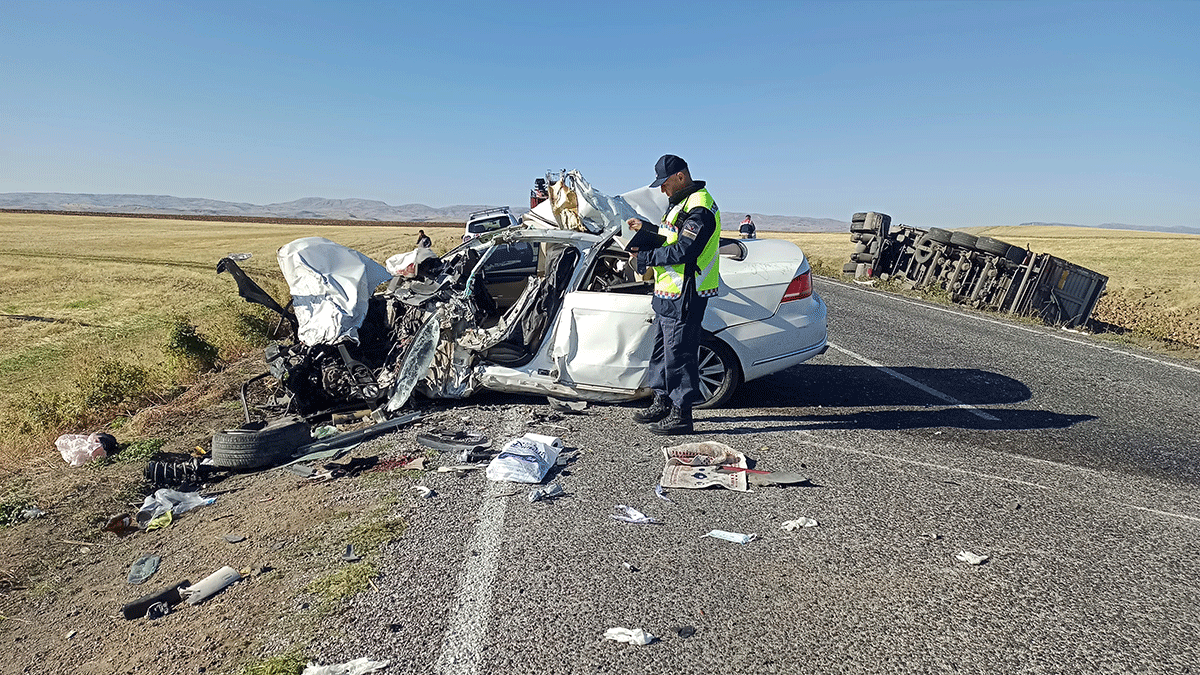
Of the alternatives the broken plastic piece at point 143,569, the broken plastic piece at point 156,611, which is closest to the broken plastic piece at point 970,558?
the broken plastic piece at point 156,611

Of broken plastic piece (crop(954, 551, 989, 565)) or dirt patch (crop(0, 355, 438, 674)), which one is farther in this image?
broken plastic piece (crop(954, 551, 989, 565))

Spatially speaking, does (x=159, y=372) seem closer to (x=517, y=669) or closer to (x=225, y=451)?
(x=225, y=451)

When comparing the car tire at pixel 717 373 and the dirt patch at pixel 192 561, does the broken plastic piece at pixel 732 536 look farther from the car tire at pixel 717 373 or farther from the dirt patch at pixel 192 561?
the car tire at pixel 717 373

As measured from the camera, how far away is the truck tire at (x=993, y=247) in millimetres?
12740

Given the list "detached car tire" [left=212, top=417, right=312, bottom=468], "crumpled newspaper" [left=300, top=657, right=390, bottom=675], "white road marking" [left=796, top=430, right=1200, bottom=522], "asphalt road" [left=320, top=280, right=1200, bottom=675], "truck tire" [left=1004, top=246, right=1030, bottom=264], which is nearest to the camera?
"crumpled newspaper" [left=300, top=657, right=390, bottom=675]

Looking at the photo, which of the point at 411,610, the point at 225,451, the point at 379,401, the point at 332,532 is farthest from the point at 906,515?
the point at 225,451

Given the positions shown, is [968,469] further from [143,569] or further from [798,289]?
[143,569]

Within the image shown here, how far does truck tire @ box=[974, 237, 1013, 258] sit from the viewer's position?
12.7 meters

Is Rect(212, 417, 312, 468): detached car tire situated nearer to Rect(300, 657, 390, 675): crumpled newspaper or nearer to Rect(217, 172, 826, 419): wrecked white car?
Rect(217, 172, 826, 419): wrecked white car

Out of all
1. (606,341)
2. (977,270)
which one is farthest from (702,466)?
(977,270)

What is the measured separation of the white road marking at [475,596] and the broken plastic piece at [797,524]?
1.47m

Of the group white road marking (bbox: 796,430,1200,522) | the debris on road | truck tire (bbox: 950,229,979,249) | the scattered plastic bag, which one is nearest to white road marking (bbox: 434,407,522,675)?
Answer: the debris on road

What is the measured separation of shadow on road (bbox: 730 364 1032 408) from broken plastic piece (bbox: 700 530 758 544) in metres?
2.44

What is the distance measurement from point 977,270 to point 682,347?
11211 mm
